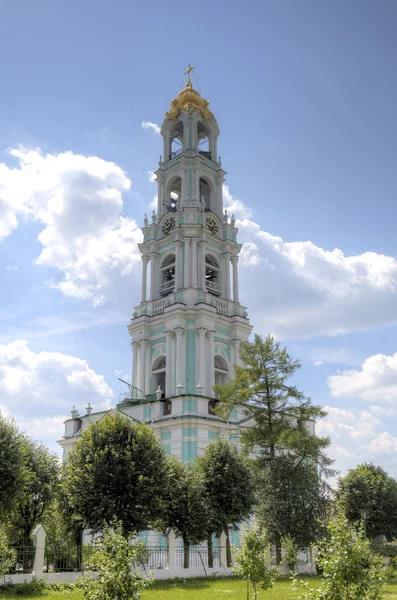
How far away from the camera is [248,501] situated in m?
30.5

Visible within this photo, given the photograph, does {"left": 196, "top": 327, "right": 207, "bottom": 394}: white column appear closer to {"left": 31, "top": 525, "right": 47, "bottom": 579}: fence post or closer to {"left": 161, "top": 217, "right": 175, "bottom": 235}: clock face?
{"left": 161, "top": 217, "right": 175, "bottom": 235}: clock face

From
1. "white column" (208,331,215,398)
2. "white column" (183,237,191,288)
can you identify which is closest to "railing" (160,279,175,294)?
"white column" (183,237,191,288)

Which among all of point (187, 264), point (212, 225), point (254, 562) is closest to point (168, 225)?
point (212, 225)

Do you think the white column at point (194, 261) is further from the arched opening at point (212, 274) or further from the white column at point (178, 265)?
the arched opening at point (212, 274)

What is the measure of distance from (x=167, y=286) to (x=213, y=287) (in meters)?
4.07

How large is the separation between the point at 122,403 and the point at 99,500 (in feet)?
64.3

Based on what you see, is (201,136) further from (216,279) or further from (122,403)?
(122,403)

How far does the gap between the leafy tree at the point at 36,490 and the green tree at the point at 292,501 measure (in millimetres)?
11783

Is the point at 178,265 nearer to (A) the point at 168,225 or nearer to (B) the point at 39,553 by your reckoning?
(A) the point at 168,225

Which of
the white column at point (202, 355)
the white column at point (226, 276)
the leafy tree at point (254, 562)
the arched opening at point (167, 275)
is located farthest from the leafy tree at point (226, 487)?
the arched opening at point (167, 275)

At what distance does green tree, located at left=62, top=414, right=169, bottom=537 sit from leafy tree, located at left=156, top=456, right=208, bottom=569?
1735mm

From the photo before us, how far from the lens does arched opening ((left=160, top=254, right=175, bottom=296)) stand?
5009cm

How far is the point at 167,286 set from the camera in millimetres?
50812

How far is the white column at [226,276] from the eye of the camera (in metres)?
50.4
